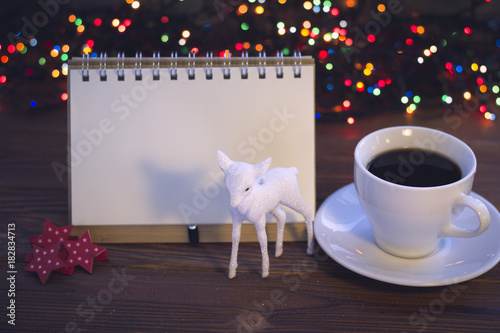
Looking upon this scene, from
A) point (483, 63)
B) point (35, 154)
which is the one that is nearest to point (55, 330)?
point (35, 154)

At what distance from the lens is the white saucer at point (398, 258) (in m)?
0.77

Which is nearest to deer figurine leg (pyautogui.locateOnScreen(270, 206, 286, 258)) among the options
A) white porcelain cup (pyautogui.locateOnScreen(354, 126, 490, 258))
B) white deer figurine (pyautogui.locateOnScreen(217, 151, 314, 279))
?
white deer figurine (pyautogui.locateOnScreen(217, 151, 314, 279))

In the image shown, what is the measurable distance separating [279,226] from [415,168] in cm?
19

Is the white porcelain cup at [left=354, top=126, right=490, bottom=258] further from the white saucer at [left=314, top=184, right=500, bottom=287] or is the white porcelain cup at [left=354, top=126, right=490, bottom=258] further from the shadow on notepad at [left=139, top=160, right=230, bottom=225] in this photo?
the shadow on notepad at [left=139, top=160, right=230, bottom=225]

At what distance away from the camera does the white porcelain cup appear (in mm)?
750

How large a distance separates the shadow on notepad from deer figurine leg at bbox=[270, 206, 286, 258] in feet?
0.26

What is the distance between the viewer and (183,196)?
88cm

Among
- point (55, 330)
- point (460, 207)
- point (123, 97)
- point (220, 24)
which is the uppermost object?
point (220, 24)

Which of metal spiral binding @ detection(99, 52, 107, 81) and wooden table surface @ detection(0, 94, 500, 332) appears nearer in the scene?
wooden table surface @ detection(0, 94, 500, 332)

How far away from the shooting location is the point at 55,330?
0.74 meters

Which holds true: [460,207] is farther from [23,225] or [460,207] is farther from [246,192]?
[23,225]

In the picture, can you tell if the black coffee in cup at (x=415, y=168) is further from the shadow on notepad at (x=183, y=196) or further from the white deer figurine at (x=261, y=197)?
the shadow on notepad at (x=183, y=196)

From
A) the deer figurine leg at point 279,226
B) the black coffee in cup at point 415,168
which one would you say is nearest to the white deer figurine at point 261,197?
the deer figurine leg at point 279,226

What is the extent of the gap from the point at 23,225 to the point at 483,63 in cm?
84
